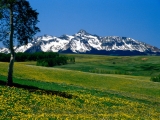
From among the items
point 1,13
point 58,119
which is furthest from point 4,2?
point 58,119

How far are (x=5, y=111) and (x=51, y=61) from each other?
166 metres

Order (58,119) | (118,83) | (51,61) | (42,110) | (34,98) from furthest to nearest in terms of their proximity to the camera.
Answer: (51,61) < (118,83) < (34,98) < (42,110) < (58,119)

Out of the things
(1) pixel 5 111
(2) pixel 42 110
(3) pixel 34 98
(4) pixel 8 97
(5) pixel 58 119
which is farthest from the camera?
(3) pixel 34 98

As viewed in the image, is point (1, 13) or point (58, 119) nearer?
point (58, 119)

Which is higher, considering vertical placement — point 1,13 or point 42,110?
point 1,13

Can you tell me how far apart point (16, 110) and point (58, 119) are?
4.23 metres

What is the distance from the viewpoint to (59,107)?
29219mm

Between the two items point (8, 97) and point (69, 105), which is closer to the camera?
point (8, 97)

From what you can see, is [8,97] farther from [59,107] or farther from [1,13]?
[1,13]

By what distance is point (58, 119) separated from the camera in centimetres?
2094

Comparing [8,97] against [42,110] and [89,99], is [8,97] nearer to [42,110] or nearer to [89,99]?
[42,110]

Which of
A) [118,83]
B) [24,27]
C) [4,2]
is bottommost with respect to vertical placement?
[118,83]

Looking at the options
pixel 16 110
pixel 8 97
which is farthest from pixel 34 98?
pixel 16 110

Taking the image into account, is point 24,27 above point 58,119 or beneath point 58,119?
above
